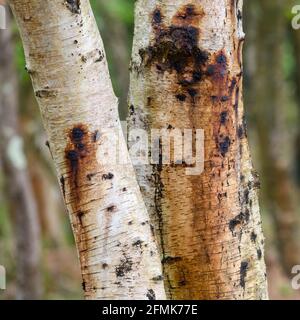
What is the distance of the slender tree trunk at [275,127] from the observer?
10.5m

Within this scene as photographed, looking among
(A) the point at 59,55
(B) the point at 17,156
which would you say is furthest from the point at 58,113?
(B) the point at 17,156

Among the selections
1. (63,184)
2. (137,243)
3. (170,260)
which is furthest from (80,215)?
(170,260)

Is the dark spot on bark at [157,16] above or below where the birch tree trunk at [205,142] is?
above

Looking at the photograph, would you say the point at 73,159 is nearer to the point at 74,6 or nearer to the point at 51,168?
the point at 74,6

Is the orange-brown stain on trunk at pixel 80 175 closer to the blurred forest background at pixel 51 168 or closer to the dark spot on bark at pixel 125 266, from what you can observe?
the dark spot on bark at pixel 125 266

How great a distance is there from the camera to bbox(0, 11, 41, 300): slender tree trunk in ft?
29.6

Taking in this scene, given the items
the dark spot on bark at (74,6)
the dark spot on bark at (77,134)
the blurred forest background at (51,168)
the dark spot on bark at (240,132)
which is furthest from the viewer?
the blurred forest background at (51,168)

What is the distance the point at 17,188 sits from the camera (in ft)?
29.8

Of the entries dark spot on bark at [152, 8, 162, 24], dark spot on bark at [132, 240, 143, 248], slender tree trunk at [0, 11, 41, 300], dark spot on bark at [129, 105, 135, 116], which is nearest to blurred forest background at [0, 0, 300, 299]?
slender tree trunk at [0, 11, 41, 300]

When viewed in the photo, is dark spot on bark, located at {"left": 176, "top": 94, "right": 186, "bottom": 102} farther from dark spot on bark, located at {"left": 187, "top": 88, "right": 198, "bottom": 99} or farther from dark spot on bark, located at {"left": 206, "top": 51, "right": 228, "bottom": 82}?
dark spot on bark, located at {"left": 206, "top": 51, "right": 228, "bottom": 82}

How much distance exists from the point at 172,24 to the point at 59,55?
1.84 ft

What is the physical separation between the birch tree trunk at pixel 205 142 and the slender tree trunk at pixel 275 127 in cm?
737

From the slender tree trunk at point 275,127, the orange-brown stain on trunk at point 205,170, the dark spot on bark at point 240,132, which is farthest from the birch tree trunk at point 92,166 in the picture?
the slender tree trunk at point 275,127

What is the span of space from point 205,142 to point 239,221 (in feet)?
1.21
